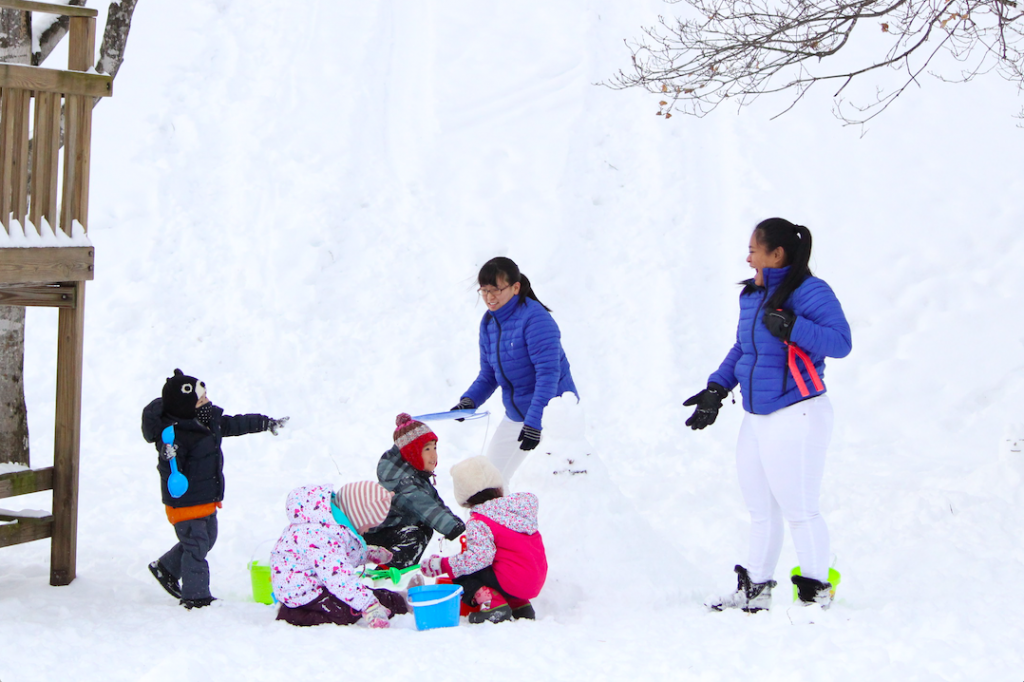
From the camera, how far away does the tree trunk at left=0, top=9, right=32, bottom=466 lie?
5641mm

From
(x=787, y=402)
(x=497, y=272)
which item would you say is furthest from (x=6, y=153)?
(x=787, y=402)

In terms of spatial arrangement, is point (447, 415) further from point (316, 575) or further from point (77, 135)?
point (77, 135)

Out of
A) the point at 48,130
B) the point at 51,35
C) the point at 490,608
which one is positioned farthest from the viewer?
the point at 51,35

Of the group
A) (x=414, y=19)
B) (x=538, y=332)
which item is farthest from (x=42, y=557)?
(x=414, y=19)

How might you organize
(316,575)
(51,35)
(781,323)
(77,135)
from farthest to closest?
(51,35) → (77,135) → (316,575) → (781,323)

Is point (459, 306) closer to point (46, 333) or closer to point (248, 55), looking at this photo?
point (46, 333)

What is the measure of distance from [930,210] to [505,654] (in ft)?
29.0

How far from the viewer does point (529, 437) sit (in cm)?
→ 494

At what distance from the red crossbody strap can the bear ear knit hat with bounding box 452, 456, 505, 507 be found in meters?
1.60

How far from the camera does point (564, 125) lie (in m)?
12.2

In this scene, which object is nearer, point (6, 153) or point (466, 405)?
point (6, 153)

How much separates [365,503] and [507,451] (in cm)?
99

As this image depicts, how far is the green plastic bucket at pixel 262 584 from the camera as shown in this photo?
4.65 meters

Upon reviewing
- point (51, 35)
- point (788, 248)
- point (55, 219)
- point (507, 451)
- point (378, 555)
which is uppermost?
point (51, 35)
